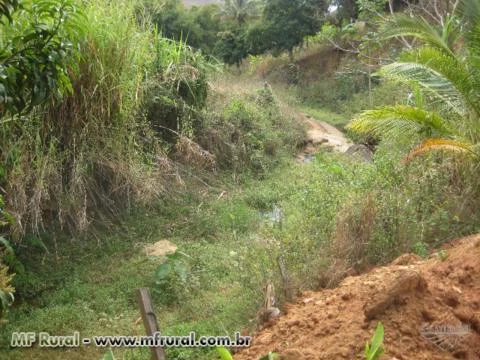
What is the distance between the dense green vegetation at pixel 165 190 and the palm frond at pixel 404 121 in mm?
21

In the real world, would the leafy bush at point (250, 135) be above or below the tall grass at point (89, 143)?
below

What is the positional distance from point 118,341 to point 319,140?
9.78m

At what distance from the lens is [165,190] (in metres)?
7.62

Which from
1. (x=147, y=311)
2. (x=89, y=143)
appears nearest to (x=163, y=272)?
(x=89, y=143)

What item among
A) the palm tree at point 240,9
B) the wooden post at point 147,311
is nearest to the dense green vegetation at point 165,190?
the wooden post at point 147,311

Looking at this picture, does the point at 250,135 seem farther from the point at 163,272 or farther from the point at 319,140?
the point at 163,272

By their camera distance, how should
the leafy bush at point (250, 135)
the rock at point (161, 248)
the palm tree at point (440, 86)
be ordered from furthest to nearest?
the leafy bush at point (250, 135), the rock at point (161, 248), the palm tree at point (440, 86)

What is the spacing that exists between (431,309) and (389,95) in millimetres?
10681

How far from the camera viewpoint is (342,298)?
140 inches

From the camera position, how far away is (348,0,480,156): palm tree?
571 cm

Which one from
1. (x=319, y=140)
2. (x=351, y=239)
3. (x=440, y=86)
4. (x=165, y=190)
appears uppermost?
(x=440, y=86)

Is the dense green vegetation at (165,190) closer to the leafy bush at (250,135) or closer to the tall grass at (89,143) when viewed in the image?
the tall grass at (89,143)

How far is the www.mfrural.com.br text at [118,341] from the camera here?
12.2ft

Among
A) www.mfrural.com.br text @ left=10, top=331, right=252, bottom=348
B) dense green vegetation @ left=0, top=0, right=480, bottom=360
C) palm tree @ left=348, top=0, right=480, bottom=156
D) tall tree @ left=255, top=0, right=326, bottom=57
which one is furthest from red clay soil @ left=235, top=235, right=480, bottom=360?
tall tree @ left=255, top=0, right=326, bottom=57
